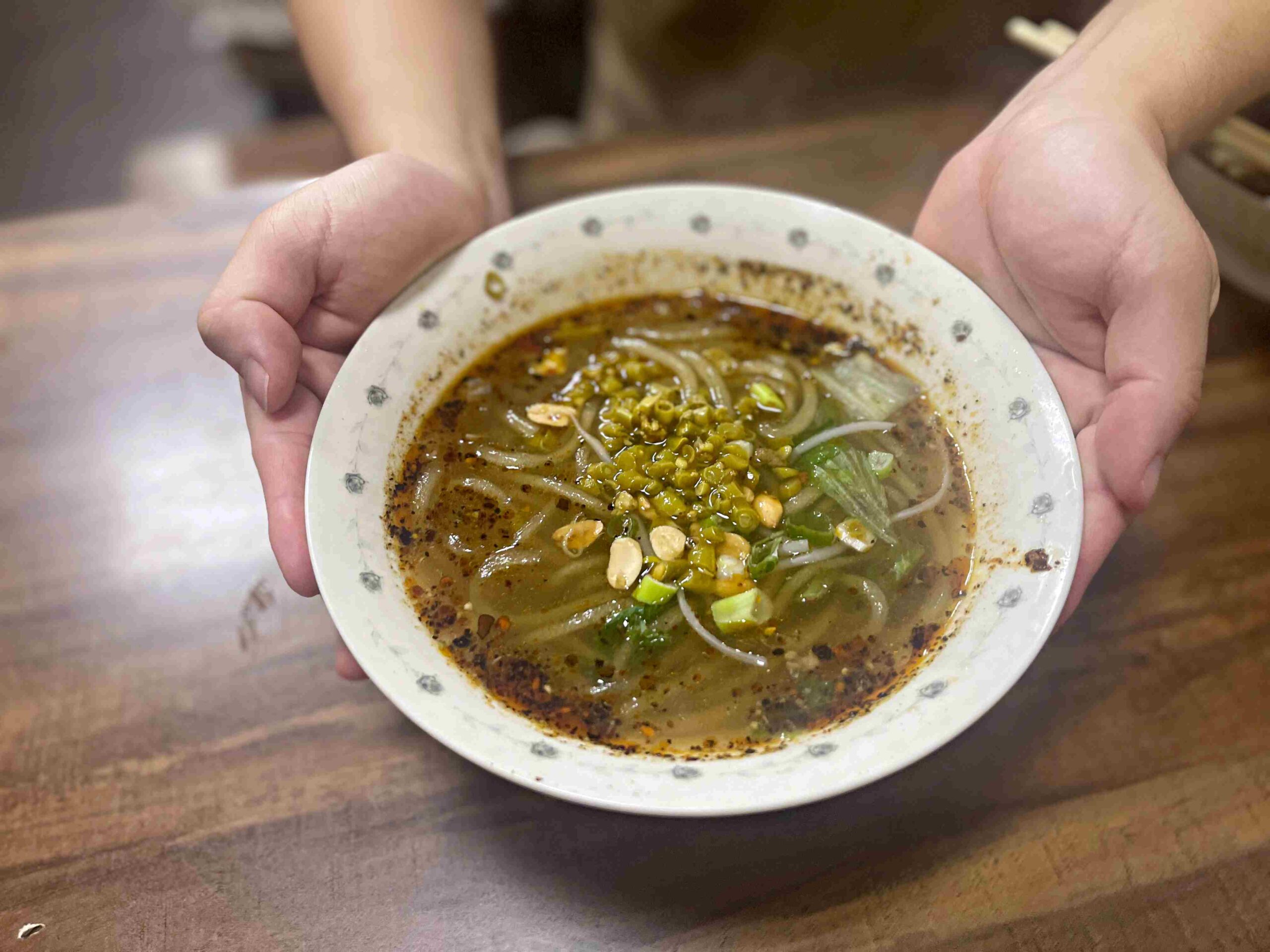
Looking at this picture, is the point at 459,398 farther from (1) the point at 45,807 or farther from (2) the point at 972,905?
(2) the point at 972,905

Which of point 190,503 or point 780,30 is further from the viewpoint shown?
point 780,30

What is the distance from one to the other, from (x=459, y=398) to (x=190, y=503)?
1.17m

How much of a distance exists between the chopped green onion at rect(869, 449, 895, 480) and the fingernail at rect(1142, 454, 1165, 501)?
2.36 ft

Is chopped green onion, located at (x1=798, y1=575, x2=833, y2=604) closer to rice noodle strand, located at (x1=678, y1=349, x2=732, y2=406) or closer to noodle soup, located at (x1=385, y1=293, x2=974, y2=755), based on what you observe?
noodle soup, located at (x1=385, y1=293, x2=974, y2=755)

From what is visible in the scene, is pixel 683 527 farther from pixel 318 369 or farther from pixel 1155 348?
pixel 1155 348

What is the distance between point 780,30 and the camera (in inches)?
190

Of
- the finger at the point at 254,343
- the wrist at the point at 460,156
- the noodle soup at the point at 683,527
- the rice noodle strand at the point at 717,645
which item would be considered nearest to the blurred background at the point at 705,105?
the wrist at the point at 460,156

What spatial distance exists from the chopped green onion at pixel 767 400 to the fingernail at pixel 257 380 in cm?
158

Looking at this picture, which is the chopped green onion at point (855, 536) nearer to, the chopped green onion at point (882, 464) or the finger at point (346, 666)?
the chopped green onion at point (882, 464)

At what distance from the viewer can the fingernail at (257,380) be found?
256 centimetres

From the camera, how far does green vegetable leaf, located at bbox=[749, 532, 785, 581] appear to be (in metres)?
2.61

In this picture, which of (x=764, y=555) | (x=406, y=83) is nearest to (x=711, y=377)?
(x=764, y=555)

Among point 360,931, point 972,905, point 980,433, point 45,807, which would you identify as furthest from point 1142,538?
point 45,807

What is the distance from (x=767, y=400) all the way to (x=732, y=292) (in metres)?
0.52
